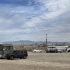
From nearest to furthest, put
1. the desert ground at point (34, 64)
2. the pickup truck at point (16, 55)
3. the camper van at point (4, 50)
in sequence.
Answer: the desert ground at point (34, 64)
the pickup truck at point (16, 55)
the camper van at point (4, 50)

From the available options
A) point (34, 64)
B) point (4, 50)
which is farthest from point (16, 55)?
point (34, 64)

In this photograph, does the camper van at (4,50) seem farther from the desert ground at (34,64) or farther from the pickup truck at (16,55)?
the desert ground at (34,64)

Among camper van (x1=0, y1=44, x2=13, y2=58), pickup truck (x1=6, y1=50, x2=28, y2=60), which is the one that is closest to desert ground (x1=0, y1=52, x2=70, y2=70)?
pickup truck (x1=6, y1=50, x2=28, y2=60)

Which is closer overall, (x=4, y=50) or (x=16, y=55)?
(x=16, y=55)

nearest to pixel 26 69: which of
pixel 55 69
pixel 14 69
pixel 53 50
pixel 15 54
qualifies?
pixel 14 69

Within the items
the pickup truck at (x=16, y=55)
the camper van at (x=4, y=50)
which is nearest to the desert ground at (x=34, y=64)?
the pickup truck at (x=16, y=55)

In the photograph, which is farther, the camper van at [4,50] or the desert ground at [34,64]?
the camper van at [4,50]

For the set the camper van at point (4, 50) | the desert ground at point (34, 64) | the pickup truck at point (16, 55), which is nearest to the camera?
the desert ground at point (34, 64)

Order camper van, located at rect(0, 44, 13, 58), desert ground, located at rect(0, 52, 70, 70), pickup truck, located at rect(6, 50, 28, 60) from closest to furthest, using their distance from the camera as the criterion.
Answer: desert ground, located at rect(0, 52, 70, 70)
pickup truck, located at rect(6, 50, 28, 60)
camper van, located at rect(0, 44, 13, 58)

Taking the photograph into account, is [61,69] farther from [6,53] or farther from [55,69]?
[6,53]

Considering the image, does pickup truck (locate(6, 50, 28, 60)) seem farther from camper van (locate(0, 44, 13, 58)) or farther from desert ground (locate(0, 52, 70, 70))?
desert ground (locate(0, 52, 70, 70))

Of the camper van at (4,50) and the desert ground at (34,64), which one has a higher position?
the camper van at (4,50)

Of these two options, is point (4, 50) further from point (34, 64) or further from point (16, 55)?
point (34, 64)

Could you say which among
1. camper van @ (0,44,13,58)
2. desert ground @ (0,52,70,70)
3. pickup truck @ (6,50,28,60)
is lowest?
desert ground @ (0,52,70,70)
